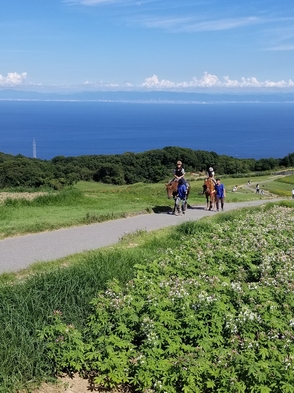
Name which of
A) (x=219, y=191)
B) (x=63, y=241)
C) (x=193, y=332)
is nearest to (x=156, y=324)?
(x=193, y=332)

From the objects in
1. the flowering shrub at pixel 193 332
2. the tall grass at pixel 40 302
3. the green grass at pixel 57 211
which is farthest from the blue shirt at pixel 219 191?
the flowering shrub at pixel 193 332

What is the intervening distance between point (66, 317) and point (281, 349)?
118 inches

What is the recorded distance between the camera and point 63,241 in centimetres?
1255

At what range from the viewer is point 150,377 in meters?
5.41

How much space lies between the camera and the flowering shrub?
17.4 feet

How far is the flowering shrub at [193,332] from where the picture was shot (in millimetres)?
5316

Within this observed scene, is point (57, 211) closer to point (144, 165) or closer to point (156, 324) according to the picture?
point (156, 324)

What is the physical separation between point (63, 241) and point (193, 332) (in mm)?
7174

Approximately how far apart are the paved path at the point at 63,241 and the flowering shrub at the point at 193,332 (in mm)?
2980

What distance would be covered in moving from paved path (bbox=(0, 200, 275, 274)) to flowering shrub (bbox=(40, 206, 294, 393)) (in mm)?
2980

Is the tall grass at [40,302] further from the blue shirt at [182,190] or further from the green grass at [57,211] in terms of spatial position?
the blue shirt at [182,190]

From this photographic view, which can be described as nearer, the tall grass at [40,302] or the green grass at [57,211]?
the tall grass at [40,302]

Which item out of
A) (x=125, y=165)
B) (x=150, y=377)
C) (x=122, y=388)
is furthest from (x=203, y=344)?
(x=125, y=165)

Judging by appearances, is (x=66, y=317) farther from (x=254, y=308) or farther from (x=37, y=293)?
(x=254, y=308)
